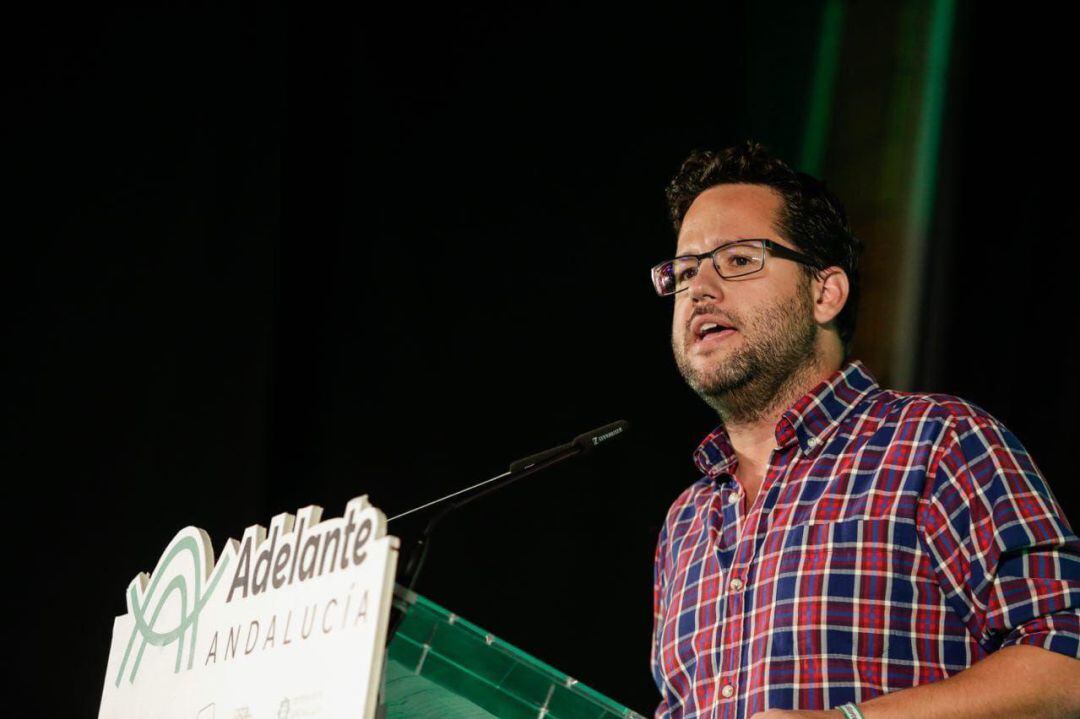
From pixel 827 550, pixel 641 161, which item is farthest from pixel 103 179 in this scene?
pixel 827 550

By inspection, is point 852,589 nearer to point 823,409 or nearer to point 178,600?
point 823,409

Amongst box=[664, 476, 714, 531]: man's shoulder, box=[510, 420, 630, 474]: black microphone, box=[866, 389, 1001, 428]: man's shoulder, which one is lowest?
box=[510, 420, 630, 474]: black microphone

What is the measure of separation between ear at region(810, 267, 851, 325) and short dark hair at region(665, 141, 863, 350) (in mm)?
18

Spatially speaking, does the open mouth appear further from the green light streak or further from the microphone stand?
the green light streak

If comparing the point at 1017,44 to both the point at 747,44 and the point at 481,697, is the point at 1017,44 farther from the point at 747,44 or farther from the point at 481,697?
the point at 481,697

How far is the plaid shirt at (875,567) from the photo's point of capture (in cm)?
145

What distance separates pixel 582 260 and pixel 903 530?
52.9 inches

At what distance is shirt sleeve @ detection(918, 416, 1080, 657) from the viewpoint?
1.40m

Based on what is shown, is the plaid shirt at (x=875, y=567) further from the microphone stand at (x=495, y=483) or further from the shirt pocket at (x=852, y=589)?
the microphone stand at (x=495, y=483)

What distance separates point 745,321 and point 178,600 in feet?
3.62

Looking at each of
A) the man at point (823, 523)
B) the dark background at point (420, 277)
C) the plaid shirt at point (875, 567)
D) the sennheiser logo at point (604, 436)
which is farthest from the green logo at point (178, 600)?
the dark background at point (420, 277)

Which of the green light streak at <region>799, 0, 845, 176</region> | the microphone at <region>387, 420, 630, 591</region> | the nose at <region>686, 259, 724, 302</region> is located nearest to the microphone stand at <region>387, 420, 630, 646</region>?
the microphone at <region>387, 420, 630, 591</region>

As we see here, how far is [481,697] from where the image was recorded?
4.07 ft

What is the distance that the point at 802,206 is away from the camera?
82.6 inches
